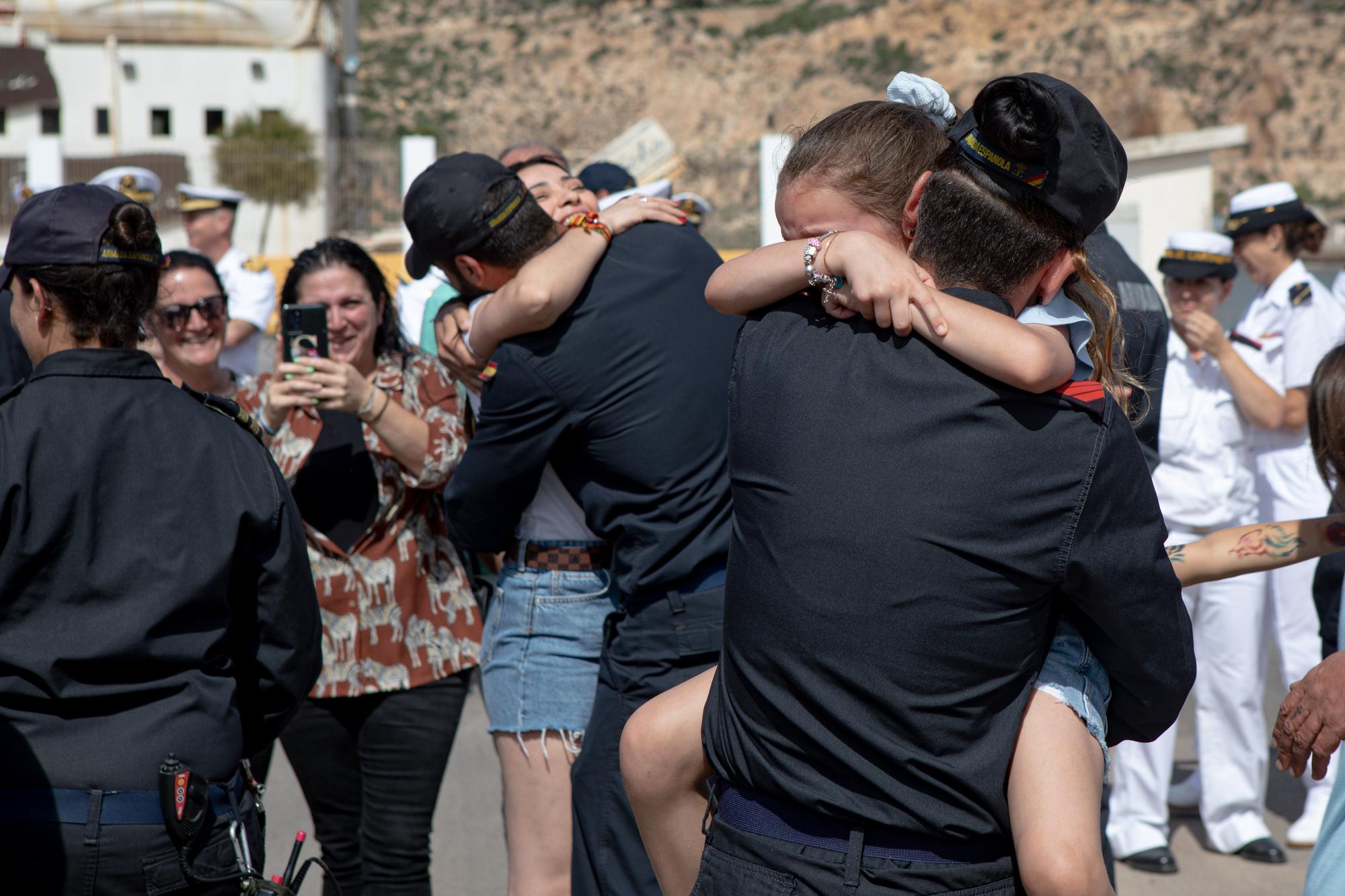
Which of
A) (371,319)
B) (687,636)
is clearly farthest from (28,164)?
(687,636)

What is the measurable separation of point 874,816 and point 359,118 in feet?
170

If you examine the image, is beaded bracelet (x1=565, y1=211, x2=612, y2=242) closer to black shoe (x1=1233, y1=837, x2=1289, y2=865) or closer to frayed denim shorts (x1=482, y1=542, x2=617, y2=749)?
frayed denim shorts (x1=482, y1=542, x2=617, y2=749)

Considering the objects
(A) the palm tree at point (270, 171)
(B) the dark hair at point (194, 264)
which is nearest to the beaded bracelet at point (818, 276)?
(B) the dark hair at point (194, 264)

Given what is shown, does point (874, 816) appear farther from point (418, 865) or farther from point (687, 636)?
point (418, 865)

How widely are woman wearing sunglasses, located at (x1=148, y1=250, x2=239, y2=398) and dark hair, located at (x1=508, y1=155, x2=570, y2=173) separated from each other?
1067 millimetres

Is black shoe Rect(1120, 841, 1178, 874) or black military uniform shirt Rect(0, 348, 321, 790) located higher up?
black military uniform shirt Rect(0, 348, 321, 790)

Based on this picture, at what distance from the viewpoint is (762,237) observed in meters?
10.0

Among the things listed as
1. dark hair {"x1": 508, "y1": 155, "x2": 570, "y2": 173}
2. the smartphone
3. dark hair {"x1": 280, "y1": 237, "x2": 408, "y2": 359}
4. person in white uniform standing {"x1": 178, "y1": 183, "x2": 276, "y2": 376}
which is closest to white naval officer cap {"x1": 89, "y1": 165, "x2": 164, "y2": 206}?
person in white uniform standing {"x1": 178, "y1": 183, "x2": 276, "y2": 376}

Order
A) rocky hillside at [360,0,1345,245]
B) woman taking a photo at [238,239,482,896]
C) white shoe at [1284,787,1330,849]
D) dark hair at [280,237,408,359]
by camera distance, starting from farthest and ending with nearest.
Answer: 1. rocky hillside at [360,0,1345,245]
2. white shoe at [1284,787,1330,849]
3. dark hair at [280,237,408,359]
4. woman taking a photo at [238,239,482,896]

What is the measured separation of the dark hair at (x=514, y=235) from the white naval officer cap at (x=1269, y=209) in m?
4.20

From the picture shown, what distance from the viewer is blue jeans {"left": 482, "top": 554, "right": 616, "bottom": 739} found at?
296 centimetres

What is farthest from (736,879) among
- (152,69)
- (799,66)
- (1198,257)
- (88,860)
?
(799,66)

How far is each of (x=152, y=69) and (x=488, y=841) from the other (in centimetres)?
3213

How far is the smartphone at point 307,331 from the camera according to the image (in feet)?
11.2
